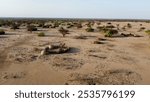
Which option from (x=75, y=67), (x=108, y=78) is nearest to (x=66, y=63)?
(x=75, y=67)

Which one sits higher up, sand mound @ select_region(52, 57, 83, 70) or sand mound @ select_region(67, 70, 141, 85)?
sand mound @ select_region(52, 57, 83, 70)

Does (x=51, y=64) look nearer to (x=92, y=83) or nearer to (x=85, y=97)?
(x=92, y=83)

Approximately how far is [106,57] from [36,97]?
8.30 m

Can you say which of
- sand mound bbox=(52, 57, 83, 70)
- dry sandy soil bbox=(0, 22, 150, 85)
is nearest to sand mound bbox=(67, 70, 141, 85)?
dry sandy soil bbox=(0, 22, 150, 85)

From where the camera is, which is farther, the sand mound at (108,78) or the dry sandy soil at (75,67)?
the dry sandy soil at (75,67)

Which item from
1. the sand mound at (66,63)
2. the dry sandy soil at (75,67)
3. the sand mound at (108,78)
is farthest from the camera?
the sand mound at (66,63)

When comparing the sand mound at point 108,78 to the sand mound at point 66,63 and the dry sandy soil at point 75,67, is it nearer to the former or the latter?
the dry sandy soil at point 75,67

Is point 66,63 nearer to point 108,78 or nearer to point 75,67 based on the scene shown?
point 75,67

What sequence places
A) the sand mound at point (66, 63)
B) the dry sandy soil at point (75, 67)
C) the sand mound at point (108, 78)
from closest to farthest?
the sand mound at point (108, 78) → the dry sandy soil at point (75, 67) → the sand mound at point (66, 63)

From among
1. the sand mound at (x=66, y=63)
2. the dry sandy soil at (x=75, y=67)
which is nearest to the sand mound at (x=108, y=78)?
the dry sandy soil at (x=75, y=67)

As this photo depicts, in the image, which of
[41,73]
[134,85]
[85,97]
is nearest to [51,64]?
[41,73]

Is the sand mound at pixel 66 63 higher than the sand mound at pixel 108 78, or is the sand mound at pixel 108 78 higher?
the sand mound at pixel 66 63

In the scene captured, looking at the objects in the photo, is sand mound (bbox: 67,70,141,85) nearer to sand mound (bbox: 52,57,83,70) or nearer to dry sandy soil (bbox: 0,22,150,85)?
dry sandy soil (bbox: 0,22,150,85)

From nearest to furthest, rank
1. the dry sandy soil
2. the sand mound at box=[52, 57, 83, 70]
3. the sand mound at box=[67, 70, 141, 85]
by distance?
1. the sand mound at box=[67, 70, 141, 85]
2. the dry sandy soil
3. the sand mound at box=[52, 57, 83, 70]
